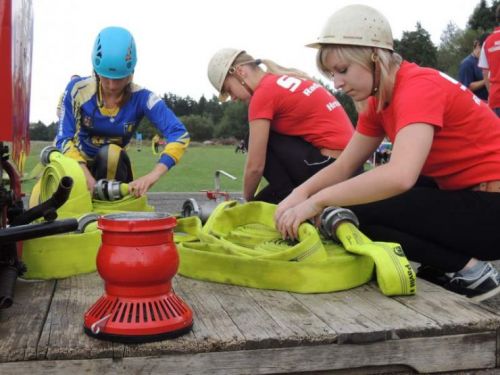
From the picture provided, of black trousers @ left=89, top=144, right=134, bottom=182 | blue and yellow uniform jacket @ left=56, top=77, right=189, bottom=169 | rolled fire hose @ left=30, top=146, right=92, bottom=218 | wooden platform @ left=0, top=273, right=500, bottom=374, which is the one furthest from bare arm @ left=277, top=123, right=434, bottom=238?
blue and yellow uniform jacket @ left=56, top=77, right=189, bottom=169

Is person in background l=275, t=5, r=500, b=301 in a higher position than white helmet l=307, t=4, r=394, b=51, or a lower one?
lower

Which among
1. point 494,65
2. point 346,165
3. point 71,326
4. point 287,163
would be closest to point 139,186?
point 287,163

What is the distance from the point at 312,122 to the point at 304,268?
2437mm

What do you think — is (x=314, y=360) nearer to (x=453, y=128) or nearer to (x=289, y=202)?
(x=289, y=202)

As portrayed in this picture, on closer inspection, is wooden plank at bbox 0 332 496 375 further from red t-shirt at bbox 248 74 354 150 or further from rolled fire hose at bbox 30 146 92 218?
red t-shirt at bbox 248 74 354 150

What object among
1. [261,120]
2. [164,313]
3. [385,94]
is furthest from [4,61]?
[261,120]

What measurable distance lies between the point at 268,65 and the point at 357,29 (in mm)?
2222

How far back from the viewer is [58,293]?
8.34 feet

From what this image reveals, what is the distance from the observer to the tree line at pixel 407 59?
2945 inches

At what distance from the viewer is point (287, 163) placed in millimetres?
4832

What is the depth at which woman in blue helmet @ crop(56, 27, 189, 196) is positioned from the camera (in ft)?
15.8

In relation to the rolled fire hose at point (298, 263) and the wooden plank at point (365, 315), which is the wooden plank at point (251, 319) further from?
the wooden plank at point (365, 315)

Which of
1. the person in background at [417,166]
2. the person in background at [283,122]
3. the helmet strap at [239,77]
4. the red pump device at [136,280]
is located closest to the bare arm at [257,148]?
the person in background at [283,122]

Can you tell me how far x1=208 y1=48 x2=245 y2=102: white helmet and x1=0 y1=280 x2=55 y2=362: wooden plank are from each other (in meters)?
2.57
